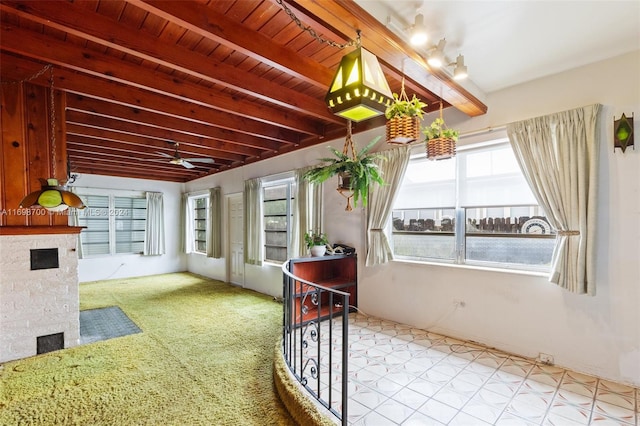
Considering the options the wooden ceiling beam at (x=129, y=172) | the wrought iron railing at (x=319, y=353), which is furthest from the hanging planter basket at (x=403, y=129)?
the wooden ceiling beam at (x=129, y=172)

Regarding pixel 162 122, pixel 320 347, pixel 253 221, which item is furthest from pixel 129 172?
pixel 320 347

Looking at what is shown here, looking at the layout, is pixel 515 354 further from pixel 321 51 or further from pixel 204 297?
pixel 204 297

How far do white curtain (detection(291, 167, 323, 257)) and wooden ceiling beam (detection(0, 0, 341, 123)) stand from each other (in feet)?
5.39

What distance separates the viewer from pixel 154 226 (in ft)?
26.0

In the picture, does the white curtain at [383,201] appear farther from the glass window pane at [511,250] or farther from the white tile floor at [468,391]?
the white tile floor at [468,391]

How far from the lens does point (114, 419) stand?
2082mm

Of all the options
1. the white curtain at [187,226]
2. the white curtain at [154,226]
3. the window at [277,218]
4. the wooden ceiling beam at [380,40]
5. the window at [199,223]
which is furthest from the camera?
the white curtain at [187,226]

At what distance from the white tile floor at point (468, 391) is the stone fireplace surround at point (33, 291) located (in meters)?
2.65

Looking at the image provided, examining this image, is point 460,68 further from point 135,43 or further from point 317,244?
point 317,244

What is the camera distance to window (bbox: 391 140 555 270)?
2990 millimetres

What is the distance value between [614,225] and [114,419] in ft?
13.5

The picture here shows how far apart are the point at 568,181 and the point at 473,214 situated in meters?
0.91

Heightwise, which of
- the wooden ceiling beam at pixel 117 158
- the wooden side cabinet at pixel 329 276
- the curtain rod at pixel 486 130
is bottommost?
the wooden side cabinet at pixel 329 276

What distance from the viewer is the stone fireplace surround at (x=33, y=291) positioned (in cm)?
288
